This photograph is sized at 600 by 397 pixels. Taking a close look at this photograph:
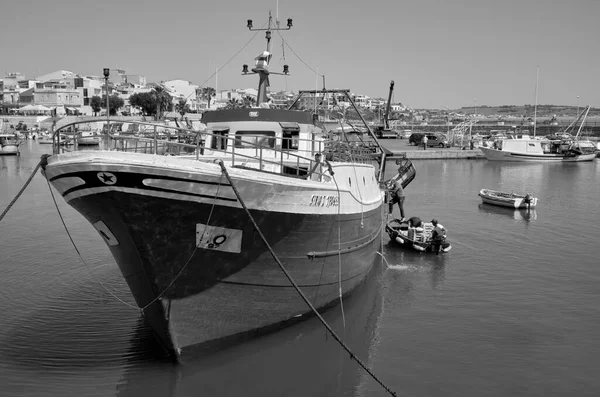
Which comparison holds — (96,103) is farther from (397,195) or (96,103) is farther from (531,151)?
(397,195)

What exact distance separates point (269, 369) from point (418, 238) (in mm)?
11317

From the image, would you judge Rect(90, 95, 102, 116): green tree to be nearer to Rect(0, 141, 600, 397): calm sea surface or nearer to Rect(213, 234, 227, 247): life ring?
Rect(0, 141, 600, 397): calm sea surface

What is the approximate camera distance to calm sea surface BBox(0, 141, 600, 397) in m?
10.3

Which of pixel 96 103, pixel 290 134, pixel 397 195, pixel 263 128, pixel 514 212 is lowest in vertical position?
pixel 514 212

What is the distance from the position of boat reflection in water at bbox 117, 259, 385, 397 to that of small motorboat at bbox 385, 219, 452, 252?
8.21 metres

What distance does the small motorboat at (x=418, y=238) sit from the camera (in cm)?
2021

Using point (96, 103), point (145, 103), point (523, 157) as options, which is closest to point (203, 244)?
point (523, 157)

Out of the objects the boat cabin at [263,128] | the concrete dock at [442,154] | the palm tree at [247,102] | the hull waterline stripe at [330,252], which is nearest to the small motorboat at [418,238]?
the hull waterline stripe at [330,252]

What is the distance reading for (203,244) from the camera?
32.1 ft

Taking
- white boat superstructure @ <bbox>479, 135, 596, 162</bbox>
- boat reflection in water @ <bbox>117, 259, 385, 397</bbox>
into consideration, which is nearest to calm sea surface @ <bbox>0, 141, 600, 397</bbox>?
boat reflection in water @ <bbox>117, 259, 385, 397</bbox>

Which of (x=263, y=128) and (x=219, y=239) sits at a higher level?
(x=263, y=128)

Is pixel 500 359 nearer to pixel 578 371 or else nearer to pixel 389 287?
pixel 578 371

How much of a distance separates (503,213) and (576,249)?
8.15 m

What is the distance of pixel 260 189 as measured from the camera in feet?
32.1
